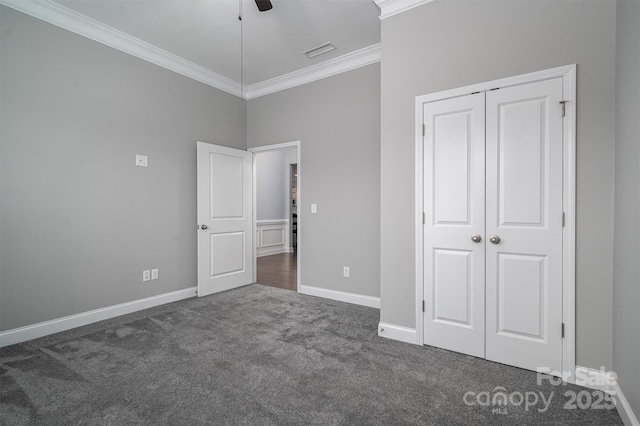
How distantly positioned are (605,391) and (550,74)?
209 cm

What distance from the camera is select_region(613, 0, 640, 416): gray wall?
158cm

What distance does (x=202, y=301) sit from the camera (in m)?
3.87

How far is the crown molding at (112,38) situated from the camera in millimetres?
2785

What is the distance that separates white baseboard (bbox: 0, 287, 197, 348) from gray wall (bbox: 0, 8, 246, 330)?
0.06 meters

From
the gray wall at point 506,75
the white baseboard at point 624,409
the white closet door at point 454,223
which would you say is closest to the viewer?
the white baseboard at point 624,409

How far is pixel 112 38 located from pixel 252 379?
145 inches

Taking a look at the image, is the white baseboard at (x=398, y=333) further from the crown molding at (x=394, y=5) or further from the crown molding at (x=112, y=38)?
the crown molding at (x=112, y=38)

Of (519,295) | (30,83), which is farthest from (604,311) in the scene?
(30,83)

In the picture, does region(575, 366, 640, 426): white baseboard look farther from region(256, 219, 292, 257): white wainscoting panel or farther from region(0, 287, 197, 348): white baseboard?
region(256, 219, 292, 257): white wainscoting panel

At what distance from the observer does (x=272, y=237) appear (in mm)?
8180

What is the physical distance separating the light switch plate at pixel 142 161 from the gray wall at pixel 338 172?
1728 mm

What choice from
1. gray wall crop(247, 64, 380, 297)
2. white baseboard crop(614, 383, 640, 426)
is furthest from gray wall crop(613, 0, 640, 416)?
gray wall crop(247, 64, 380, 297)

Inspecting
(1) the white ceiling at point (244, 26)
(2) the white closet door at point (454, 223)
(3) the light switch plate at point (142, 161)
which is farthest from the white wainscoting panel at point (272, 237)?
(2) the white closet door at point (454, 223)

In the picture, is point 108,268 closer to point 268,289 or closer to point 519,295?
point 268,289
